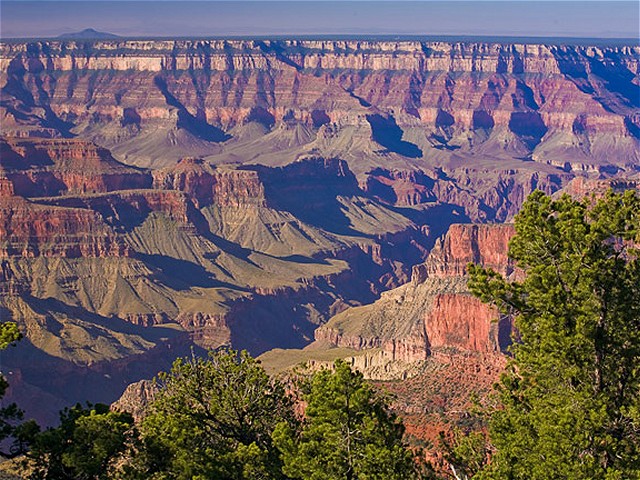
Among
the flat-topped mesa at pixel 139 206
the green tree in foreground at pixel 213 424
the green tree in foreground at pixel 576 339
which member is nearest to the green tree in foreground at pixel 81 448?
the green tree in foreground at pixel 213 424

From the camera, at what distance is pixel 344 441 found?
108ft

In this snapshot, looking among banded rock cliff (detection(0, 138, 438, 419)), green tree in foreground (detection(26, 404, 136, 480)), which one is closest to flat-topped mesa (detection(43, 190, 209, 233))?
banded rock cliff (detection(0, 138, 438, 419))

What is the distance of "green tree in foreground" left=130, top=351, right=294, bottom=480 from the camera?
3400cm

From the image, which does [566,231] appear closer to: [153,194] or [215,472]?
[215,472]

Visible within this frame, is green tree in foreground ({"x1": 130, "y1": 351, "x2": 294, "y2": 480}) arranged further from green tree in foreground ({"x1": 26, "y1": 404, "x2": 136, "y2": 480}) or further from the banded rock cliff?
the banded rock cliff

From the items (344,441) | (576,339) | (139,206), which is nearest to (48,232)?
(139,206)

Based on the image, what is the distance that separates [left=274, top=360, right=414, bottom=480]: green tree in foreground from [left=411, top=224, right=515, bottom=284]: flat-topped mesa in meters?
94.9

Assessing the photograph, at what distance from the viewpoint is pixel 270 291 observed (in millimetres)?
181125

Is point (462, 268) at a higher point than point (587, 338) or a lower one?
higher

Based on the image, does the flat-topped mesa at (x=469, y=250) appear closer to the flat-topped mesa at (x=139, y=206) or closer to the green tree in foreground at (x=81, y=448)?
the flat-topped mesa at (x=139, y=206)

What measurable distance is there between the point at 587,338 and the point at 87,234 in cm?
14041

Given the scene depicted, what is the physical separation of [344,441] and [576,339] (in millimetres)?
6962

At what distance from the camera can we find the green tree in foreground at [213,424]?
1339 inches

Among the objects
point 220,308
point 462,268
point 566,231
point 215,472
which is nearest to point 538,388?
point 566,231
